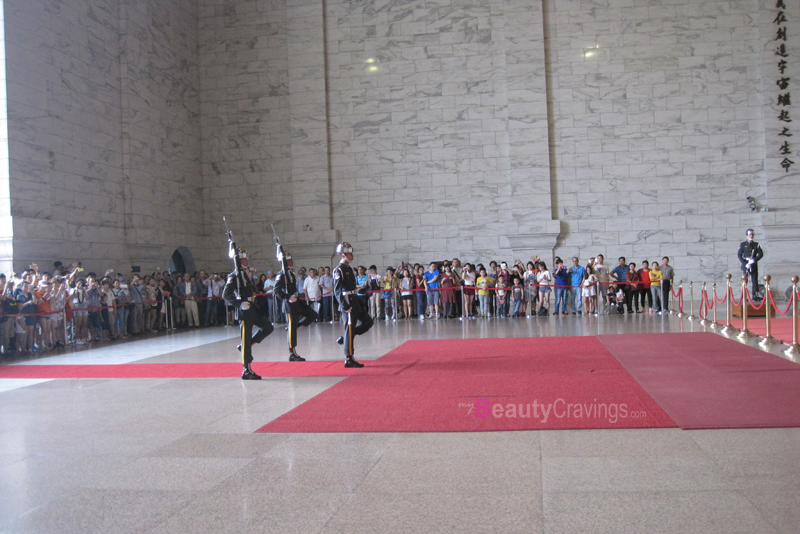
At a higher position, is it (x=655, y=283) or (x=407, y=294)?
(x=655, y=283)

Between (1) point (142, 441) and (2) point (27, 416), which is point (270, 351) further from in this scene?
(1) point (142, 441)

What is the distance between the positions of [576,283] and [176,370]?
10.7 metres

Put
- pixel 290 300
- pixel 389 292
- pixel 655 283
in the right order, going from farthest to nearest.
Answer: pixel 389 292 < pixel 655 283 < pixel 290 300

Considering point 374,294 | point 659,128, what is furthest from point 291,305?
point 659,128

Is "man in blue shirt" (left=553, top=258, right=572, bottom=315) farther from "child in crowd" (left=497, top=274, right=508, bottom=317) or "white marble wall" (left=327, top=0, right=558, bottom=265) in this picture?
"white marble wall" (left=327, top=0, right=558, bottom=265)

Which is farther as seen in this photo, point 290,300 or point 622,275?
point 622,275

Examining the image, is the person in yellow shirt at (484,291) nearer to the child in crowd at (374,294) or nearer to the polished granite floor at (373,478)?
the child in crowd at (374,294)

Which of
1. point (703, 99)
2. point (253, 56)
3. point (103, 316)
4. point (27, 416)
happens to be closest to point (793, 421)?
point (27, 416)

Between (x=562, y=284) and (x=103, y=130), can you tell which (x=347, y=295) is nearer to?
(x=562, y=284)

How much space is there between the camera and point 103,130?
53.4ft

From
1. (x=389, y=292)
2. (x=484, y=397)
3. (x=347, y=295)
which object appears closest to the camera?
(x=484, y=397)

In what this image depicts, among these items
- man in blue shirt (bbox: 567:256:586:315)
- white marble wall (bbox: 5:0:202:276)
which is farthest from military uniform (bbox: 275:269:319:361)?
man in blue shirt (bbox: 567:256:586:315)

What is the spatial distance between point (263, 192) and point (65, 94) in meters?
6.67

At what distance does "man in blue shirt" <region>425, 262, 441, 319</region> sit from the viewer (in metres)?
16.3
